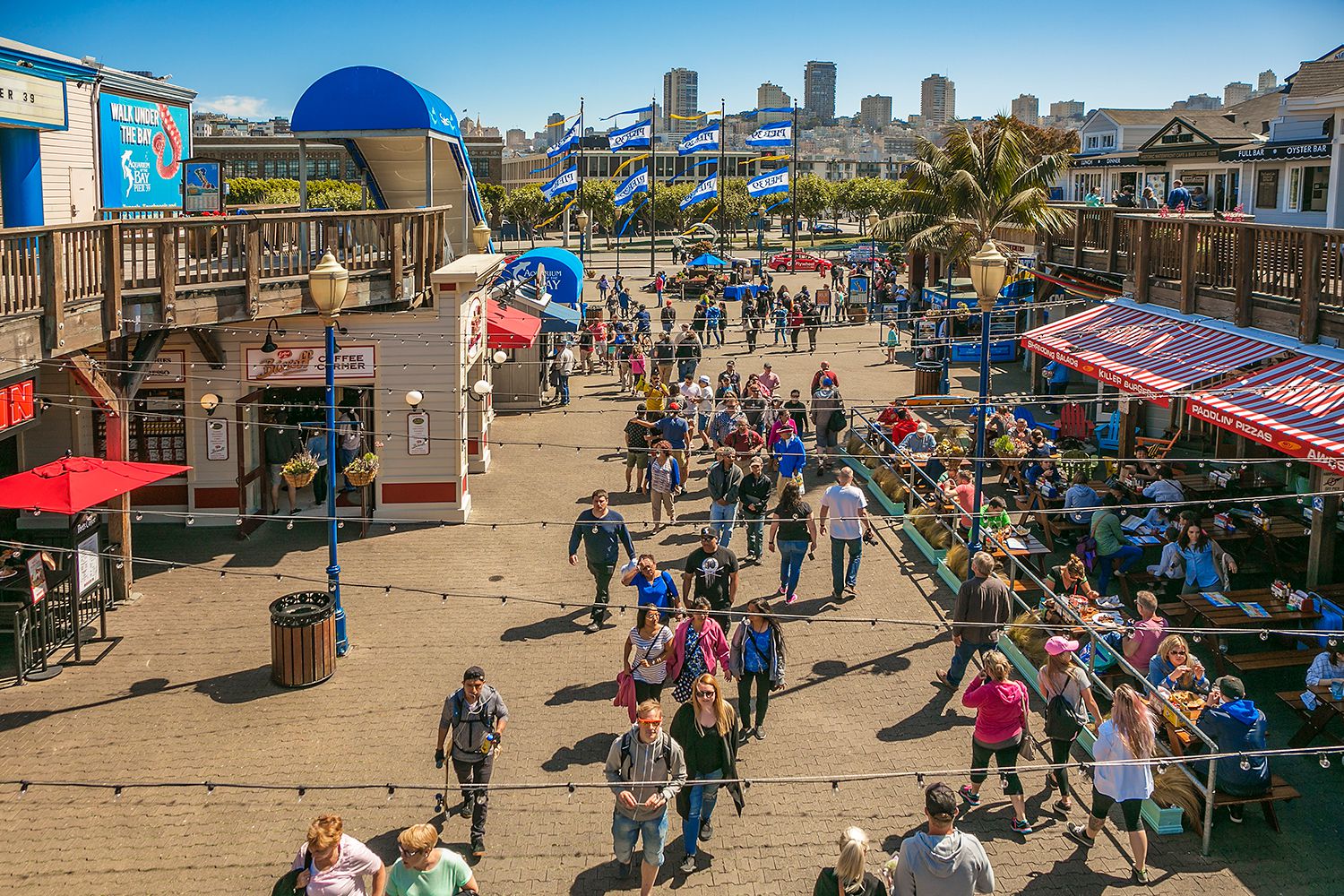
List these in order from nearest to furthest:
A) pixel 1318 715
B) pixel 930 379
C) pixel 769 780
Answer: pixel 769 780 < pixel 1318 715 < pixel 930 379

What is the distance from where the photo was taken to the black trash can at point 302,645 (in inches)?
476

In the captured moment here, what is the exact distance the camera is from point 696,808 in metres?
8.66

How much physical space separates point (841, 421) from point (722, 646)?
1065 centimetres

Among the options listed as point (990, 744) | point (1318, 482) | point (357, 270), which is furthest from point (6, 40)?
point (1318, 482)

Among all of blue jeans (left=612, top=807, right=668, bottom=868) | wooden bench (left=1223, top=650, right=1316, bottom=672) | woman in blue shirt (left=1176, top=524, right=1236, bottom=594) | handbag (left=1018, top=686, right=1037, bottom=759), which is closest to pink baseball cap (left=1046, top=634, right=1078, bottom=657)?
handbag (left=1018, top=686, right=1037, bottom=759)

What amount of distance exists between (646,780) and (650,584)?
382 cm

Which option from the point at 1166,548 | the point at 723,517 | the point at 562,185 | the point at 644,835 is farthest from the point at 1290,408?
the point at 562,185

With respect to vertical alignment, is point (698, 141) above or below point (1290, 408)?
above

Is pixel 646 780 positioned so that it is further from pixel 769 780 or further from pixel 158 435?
pixel 158 435

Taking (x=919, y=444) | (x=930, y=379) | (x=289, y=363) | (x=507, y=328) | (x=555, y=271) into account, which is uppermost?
(x=555, y=271)

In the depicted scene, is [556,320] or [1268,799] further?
[556,320]

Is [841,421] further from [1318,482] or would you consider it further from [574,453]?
[1318,482]

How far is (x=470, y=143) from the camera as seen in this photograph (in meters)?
130

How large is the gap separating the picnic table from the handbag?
2.34 meters
